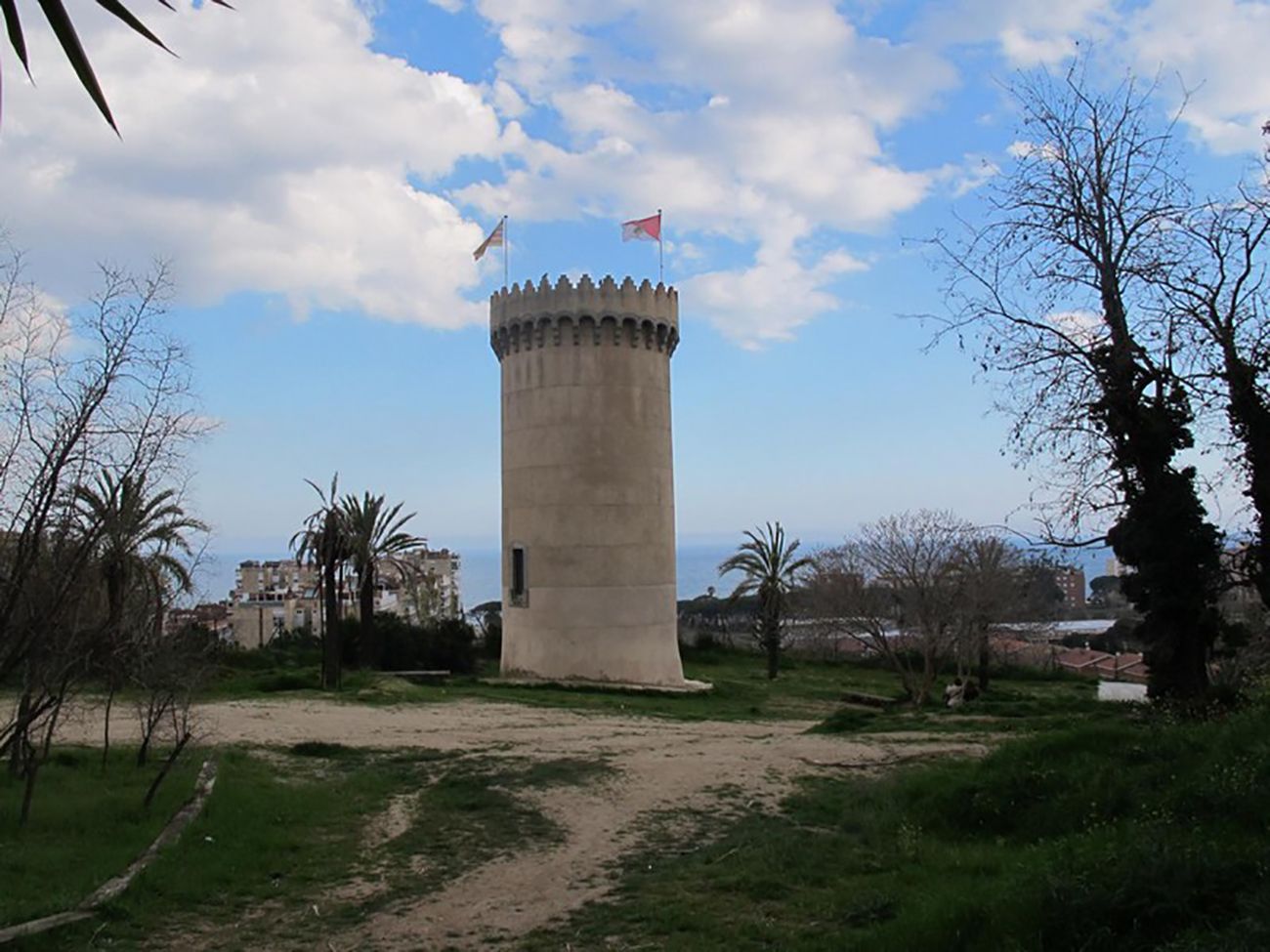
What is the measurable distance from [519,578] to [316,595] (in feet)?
82.3

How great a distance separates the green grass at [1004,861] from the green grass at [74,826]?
415 centimetres

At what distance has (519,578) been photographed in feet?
109

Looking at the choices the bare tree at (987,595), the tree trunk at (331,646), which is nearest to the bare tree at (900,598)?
the bare tree at (987,595)

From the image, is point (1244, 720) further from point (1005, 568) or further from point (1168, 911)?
point (1005, 568)

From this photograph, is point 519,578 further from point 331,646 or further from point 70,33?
point 70,33

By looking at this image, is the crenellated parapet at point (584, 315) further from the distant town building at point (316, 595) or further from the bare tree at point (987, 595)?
the bare tree at point (987, 595)

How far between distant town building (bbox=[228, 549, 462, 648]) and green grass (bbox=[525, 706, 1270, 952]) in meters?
21.6

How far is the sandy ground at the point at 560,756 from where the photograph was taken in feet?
30.0

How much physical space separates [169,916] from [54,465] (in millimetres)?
3876

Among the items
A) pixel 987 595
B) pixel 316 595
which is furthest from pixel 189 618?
pixel 316 595

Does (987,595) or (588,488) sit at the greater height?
(588,488)

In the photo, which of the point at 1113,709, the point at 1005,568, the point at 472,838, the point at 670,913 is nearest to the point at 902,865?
the point at 670,913

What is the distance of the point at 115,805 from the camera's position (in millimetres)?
12688

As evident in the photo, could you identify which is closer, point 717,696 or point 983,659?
point 717,696
